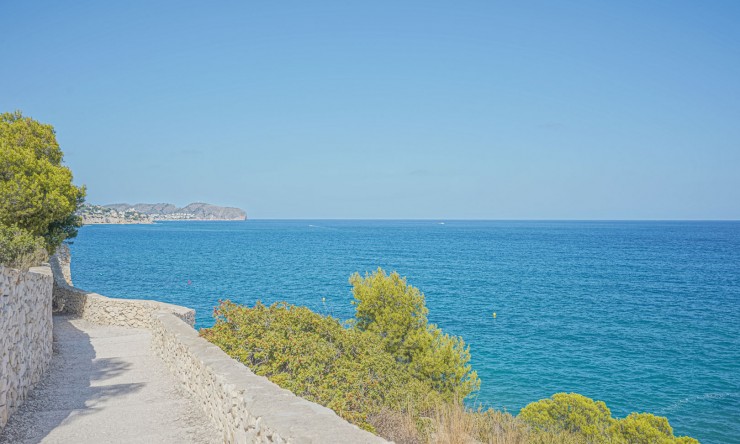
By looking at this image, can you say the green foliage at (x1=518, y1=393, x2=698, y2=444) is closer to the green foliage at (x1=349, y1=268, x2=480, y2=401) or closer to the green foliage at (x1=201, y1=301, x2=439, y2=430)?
the green foliage at (x1=349, y1=268, x2=480, y2=401)

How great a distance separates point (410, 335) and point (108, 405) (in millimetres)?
12962

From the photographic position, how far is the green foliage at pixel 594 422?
15617mm

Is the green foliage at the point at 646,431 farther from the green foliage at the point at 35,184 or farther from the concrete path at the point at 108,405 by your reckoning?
the green foliage at the point at 35,184

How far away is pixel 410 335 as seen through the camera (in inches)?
801

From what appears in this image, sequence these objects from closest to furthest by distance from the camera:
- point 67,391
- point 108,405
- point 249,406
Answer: point 249,406
point 108,405
point 67,391

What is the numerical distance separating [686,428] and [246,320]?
19.6 m

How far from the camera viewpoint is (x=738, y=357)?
3023 cm

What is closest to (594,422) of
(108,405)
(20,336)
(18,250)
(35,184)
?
(108,405)

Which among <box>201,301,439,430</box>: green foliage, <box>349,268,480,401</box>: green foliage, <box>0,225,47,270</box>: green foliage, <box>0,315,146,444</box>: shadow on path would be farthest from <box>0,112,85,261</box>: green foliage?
<box>349,268,480,401</box>: green foliage

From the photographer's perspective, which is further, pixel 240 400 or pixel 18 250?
pixel 18 250

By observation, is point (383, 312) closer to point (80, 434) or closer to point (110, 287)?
point (80, 434)

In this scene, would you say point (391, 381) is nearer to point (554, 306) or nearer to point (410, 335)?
point (410, 335)

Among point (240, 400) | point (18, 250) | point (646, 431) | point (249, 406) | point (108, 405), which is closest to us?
point (249, 406)

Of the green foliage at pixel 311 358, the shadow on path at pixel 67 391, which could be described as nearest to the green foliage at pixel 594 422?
the green foliage at pixel 311 358
